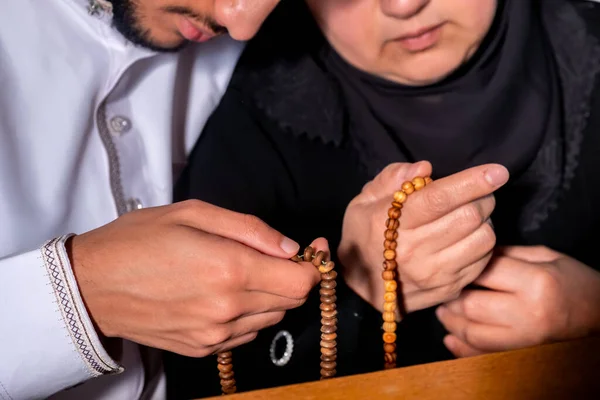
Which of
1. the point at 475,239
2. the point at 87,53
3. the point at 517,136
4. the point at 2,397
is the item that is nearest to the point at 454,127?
the point at 517,136

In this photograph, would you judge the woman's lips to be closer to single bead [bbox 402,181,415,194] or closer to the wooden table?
single bead [bbox 402,181,415,194]

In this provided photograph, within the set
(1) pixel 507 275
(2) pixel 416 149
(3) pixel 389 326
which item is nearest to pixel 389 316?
(3) pixel 389 326

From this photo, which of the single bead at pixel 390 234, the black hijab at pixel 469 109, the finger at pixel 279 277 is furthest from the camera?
the black hijab at pixel 469 109

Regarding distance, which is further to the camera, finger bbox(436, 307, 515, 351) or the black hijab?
the black hijab

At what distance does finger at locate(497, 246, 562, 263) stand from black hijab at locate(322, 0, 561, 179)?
0.34 ft

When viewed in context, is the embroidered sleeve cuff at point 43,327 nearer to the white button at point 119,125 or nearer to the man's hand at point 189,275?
the man's hand at point 189,275

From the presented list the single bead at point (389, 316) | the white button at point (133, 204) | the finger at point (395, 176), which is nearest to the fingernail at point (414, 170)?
the finger at point (395, 176)

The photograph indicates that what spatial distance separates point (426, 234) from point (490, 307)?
0.33 feet

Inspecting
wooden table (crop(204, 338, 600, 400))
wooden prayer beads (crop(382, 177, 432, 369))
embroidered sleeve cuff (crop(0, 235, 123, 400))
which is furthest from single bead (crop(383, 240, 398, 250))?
embroidered sleeve cuff (crop(0, 235, 123, 400))

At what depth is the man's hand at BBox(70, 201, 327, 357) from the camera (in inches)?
17.1

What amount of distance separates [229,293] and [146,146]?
234mm

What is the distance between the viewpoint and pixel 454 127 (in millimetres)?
697

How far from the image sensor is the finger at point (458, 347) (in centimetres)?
60

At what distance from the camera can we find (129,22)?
1.93 ft
